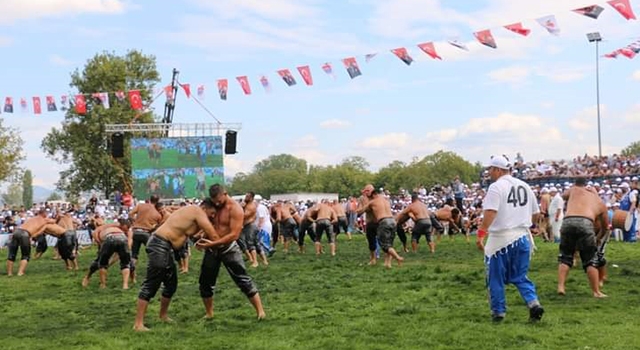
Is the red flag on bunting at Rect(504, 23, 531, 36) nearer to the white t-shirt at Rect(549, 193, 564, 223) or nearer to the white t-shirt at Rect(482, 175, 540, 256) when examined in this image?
the white t-shirt at Rect(549, 193, 564, 223)

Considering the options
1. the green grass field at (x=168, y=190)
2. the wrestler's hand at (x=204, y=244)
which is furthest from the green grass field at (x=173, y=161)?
the wrestler's hand at (x=204, y=244)

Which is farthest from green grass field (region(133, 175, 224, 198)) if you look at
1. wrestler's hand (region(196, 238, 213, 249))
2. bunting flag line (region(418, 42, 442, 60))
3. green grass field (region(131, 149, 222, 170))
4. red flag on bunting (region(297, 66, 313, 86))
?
wrestler's hand (region(196, 238, 213, 249))

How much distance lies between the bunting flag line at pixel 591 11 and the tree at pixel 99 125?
45779mm

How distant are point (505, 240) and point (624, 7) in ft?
38.0

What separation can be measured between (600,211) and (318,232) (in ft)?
35.0

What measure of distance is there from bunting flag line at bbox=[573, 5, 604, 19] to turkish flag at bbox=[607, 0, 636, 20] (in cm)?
43

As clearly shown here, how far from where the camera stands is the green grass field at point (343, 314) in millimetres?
7770

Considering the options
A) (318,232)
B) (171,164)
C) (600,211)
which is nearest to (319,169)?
(171,164)

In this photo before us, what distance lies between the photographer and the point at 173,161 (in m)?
40.9

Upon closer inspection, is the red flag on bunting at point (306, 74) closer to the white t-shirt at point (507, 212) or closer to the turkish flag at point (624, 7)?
the turkish flag at point (624, 7)

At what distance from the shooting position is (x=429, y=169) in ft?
346

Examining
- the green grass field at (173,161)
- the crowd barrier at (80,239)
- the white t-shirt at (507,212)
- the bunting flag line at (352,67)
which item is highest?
the bunting flag line at (352,67)

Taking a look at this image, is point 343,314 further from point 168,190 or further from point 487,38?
point 168,190

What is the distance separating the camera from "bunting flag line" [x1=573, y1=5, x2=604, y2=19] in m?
18.5
